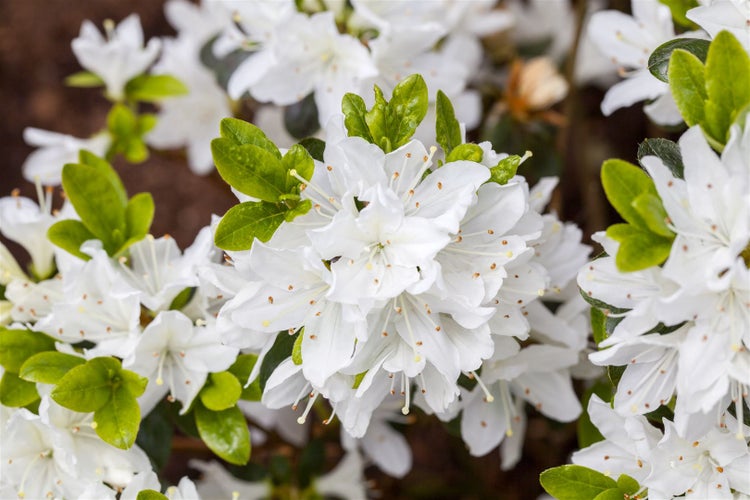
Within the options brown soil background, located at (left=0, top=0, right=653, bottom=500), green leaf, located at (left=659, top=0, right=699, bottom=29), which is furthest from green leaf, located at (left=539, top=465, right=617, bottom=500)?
brown soil background, located at (left=0, top=0, right=653, bottom=500)

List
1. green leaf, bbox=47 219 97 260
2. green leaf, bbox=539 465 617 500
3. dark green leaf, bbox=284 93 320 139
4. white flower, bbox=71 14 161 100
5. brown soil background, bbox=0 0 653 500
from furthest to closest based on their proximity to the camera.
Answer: brown soil background, bbox=0 0 653 500 → white flower, bbox=71 14 161 100 → dark green leaf, bbox=284 93 320 139 → green leaf, bbox=47 219 97 260 → green leaf, bbox=539 465 617 500

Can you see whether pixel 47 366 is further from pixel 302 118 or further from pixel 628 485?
pixel 628 485

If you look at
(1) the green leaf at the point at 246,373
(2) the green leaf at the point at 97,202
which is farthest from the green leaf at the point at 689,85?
(2) the green leaf at the point at 97,202

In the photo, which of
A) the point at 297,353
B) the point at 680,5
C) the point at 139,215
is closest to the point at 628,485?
the point at 297,353

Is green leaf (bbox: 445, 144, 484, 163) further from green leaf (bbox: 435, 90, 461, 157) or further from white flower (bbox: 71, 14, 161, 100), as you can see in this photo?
white flower (bbox: 71, 14, 161, 100)

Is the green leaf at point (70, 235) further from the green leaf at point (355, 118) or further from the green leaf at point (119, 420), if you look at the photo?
the green leaf at point (355, 118)

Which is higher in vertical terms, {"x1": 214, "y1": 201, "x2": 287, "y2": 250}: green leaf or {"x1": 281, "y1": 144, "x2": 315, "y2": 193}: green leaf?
{"x1": 281, "y1": 144, "x2": 315, "y2": 193}: green leaf
